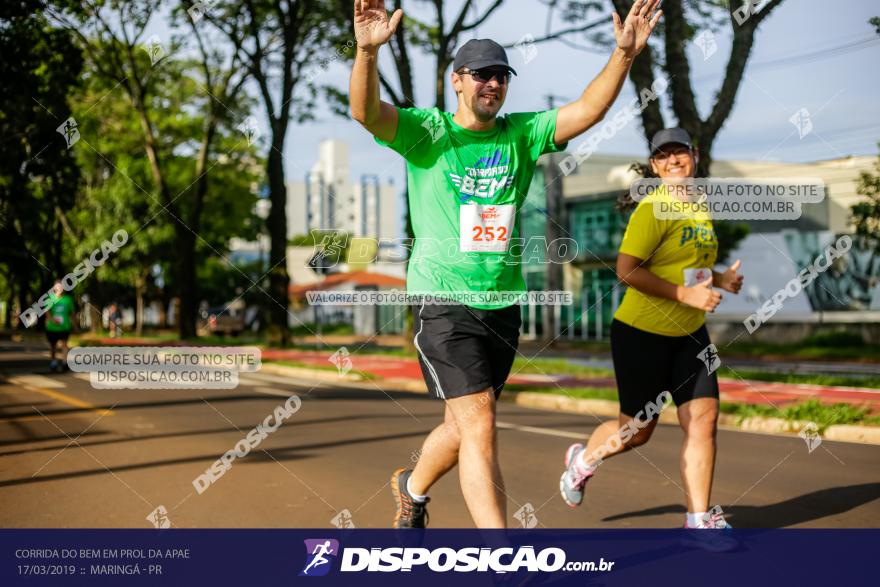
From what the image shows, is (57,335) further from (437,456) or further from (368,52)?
(368,52)

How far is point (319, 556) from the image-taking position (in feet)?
12.4

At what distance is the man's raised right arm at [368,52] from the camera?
3250 millimetres

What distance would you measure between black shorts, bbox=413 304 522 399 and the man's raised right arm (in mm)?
817

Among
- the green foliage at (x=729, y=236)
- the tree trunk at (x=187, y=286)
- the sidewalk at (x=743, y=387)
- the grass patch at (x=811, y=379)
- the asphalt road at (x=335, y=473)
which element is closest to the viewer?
the asphalt road at (x=335, y=473)

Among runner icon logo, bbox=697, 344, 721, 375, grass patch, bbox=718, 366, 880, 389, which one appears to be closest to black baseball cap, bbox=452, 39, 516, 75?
runner icon logo, bbox=697, 344, 721, 375

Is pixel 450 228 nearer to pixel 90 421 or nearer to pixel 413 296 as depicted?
pixel 413 296

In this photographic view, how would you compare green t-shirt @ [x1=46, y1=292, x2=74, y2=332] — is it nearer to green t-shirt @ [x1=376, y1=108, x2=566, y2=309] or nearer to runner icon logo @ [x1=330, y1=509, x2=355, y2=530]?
runner icon logo @ [x1=330, y1=509, x2=355, y2=530]

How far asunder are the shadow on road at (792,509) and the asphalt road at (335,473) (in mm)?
10

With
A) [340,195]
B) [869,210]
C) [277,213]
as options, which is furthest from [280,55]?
[340,195]

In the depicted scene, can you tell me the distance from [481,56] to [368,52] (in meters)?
0.49

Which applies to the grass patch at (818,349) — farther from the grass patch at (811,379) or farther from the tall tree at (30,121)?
the tall tree at (30,121)

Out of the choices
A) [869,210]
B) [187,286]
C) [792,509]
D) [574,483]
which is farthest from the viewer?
[187,286]

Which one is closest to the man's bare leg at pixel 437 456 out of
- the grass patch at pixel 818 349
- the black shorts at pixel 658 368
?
the black shorts at pixel 658 368

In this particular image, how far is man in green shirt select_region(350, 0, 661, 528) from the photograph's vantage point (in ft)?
11.4
